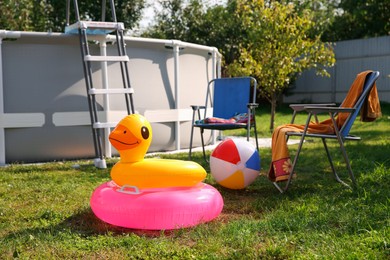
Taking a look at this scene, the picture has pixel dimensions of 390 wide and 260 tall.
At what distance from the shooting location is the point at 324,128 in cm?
404

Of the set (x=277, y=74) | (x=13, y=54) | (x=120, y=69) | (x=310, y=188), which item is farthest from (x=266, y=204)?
(x=277, y=74)

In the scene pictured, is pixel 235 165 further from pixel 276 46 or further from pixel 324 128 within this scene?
pixel 276 46

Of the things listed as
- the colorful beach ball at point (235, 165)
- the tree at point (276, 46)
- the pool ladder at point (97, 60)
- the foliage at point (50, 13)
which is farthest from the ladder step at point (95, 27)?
the foliage at point (50, 13)

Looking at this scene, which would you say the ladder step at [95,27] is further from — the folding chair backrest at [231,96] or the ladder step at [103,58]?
the folding chair backrest at [231,96]

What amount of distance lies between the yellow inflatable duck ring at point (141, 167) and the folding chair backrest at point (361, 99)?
4.34ft

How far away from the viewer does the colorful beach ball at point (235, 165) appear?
13.0 feet

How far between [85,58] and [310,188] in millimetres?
2890

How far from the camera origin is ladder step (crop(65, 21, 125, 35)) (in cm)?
548

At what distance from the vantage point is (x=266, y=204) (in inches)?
139

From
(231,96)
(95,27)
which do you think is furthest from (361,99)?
(95,27)

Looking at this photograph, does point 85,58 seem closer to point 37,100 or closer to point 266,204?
point 37,100

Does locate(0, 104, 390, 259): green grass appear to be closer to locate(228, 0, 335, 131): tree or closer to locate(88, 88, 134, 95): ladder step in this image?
locate(88, 88, 134, 95): ladder step

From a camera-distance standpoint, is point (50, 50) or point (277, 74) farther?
point (277, 74)

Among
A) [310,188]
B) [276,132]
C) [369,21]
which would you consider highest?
[369,21]
